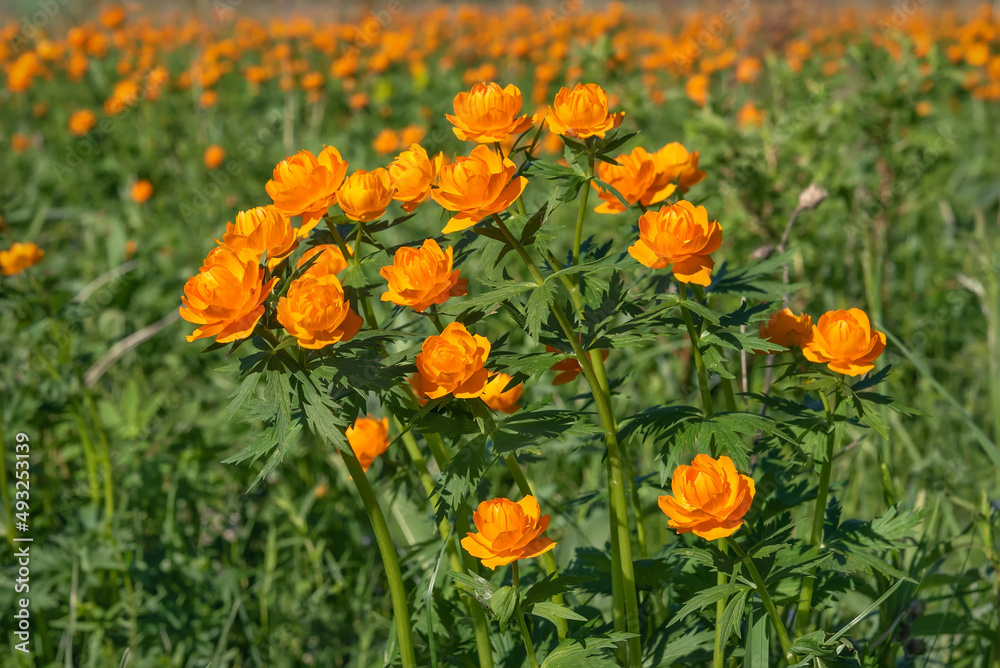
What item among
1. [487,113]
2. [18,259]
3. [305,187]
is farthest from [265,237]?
[18,259]

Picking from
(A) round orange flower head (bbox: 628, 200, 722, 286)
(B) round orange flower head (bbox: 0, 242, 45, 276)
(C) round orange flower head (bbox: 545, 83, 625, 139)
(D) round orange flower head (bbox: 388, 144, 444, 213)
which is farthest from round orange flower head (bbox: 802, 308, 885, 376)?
(B) round orange flower head (bbox: 0, 242, 45, 276)

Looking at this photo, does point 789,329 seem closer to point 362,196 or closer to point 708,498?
point 708,498

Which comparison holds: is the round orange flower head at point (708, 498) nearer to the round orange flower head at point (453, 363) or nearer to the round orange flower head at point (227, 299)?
the round orange flower head at point (453, 363)

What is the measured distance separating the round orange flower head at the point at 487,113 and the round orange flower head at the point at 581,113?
0.17ft

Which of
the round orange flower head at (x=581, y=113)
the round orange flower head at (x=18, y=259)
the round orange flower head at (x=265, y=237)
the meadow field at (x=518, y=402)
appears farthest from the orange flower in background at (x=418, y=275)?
the round orange flower head at (x=18, y=259)

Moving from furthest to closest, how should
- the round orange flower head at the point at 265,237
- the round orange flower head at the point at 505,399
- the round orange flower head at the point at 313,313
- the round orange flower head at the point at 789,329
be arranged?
the round orange flower head at the point at 505,399, the round orange flower head at the point at 789,329, the round orange flower head at the point at 265,237, the round orange flower head at the point at 313,313

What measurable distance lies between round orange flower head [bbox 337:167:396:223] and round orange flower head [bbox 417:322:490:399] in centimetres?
19

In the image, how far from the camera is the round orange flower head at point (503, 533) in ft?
3.22

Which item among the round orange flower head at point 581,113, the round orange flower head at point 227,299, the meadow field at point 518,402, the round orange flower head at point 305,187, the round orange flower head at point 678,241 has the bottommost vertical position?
the meadow field at point 518,402

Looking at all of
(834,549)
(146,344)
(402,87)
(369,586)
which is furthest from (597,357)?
(402,87)

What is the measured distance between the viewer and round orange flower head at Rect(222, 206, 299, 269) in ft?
3.22

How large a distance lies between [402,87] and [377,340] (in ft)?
17.3

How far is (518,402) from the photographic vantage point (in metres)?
1.36

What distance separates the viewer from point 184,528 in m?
2.17
